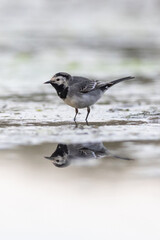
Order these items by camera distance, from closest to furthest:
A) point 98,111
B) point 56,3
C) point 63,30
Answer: point 98,111
point 63,30
point 56,3

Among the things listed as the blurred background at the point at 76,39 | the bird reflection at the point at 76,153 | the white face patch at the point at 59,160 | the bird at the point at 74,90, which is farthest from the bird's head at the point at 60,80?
the blurred background at the point at 76,39

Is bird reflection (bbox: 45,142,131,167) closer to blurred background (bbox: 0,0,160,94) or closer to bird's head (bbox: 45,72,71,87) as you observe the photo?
bird's head (bbox: 45,72,71,87)

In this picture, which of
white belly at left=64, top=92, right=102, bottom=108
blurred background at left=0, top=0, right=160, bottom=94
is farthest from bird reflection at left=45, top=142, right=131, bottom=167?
blurred background at left=0, top=0, right=160, bottom=94

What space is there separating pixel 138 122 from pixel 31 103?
2688mm

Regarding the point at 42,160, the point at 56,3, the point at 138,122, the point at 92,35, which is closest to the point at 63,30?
the point at 92,35

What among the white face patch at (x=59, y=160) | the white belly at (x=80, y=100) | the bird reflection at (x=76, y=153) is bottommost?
the white face patch at (x=59, y=160)

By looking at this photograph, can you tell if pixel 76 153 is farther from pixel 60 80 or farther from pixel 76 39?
pixel 76 39

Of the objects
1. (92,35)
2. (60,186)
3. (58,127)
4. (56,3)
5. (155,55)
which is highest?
(56,3)

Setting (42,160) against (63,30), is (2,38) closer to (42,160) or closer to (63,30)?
(63,30)

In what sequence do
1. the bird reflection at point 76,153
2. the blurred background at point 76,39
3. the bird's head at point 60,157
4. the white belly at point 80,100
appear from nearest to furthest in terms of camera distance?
1. the bird's head at point 60,157
2. the bird reflection at point 76,153
3. the white belly at point 80,100
4. the blurred background at point 76,39

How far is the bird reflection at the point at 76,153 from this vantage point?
25.1 ft

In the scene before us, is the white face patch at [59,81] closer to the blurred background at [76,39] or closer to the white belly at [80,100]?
the white belly at [80,100]

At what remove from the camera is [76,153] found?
7.96 m

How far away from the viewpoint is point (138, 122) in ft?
32.9
